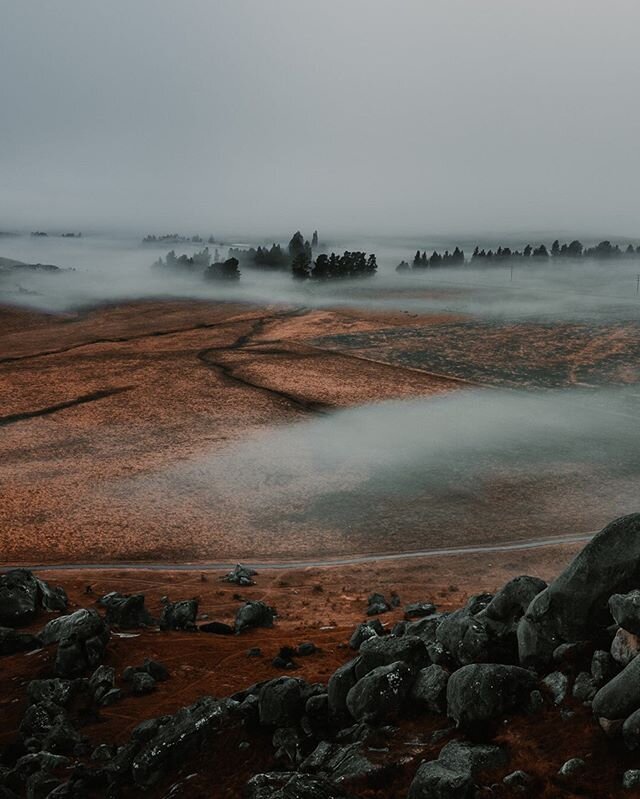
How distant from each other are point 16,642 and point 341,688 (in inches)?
583

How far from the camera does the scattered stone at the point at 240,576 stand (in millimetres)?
34781

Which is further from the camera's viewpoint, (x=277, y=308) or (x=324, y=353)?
(x=277, y=308)

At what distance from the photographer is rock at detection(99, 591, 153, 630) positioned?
28656mm

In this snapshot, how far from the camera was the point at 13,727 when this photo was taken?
21.1 metres

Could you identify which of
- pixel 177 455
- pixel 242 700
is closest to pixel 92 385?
pixel 177 455

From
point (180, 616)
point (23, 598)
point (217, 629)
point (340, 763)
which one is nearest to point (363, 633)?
point (217, 629)

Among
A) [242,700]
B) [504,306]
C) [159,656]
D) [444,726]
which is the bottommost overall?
[159,656]

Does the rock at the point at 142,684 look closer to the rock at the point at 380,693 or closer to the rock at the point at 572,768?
the rock at the point at 380,693

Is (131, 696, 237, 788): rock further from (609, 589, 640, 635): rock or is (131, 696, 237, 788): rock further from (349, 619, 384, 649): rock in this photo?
(609, 589, 640, 635): rock

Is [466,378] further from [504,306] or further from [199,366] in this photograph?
[504,306]

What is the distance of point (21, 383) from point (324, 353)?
40.9 metres

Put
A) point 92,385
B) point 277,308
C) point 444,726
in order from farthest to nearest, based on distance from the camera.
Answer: point 277,308, point 92,385, point 444,726

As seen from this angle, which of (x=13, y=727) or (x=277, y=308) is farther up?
(x=277, y=308)

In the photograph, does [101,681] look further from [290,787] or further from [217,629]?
[290,787]
